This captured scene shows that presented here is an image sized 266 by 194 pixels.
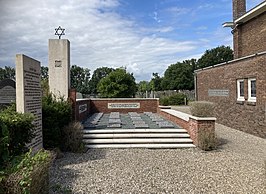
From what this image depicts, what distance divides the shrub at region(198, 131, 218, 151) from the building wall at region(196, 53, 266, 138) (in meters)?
3.30

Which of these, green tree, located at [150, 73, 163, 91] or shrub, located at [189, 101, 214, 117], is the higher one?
green tree, located at [150, 73, 163, 91]

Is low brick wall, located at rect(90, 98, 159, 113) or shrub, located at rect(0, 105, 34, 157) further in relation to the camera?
low brick wall, located at rect(90, 98, 159, 113)

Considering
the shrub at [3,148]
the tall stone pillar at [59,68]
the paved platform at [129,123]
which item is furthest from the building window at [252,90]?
the shrub at [3,148]

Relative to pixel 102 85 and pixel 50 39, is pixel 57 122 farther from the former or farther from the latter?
pixel 102 85

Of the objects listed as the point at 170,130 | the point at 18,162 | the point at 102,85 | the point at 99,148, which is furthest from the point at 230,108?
the point at 102,85

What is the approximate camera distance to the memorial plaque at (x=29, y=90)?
6047 mm

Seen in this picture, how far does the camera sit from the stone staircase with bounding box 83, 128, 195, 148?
8.80 metres

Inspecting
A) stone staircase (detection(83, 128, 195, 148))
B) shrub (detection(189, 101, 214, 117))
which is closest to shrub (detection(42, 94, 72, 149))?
stone staircase (detection(83, 128, 195, 148))

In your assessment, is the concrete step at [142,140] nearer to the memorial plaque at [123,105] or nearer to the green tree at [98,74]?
the memorial plaque at [123,105]

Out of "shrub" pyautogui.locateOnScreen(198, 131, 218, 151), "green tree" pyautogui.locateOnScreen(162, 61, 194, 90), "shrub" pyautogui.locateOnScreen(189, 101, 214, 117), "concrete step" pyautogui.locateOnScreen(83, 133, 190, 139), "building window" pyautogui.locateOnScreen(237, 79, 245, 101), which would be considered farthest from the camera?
"green tree" pyautogui.locateOnScreen(162, 61, 194, 90)

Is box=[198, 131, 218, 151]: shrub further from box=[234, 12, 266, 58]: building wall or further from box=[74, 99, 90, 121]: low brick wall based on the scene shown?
box=[234, 12, 266, 58]: building wall

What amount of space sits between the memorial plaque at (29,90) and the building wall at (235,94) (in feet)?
27.3

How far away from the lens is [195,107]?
10109 mm

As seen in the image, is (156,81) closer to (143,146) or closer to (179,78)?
(179,78)
